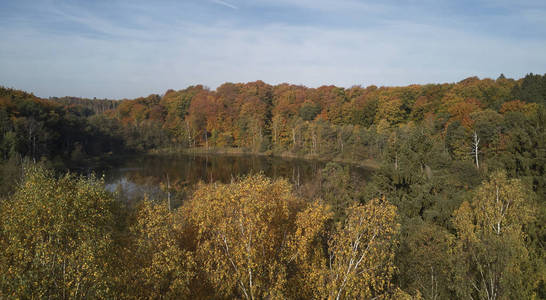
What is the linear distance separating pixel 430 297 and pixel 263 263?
5.70m

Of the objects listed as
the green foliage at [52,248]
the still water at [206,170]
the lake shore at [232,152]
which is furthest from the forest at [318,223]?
the still water at [206,170]

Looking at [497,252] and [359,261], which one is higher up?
[359,261]

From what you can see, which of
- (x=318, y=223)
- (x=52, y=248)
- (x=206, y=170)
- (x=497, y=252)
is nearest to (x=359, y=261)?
(x=318, y=223)

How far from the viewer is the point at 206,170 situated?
50781 mm

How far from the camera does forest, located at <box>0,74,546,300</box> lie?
7.75 m

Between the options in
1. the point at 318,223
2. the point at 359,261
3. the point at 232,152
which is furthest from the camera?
the point at 232,152

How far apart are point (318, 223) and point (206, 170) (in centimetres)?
4248

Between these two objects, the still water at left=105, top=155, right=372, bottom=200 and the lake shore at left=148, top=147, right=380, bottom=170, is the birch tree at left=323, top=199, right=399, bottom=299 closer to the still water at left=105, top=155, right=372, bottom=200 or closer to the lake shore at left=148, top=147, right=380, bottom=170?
the still water at left=105, top=155, right=372, bottom=200

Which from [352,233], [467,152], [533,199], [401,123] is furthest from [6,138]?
[401,123]

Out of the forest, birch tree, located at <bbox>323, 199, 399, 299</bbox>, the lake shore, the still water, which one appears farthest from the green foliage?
the lake shore

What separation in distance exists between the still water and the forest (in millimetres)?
7574

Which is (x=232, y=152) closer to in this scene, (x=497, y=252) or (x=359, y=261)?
(x=497, y=252)

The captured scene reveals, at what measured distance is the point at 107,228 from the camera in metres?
10.6

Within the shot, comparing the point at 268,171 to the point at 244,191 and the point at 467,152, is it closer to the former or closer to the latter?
the point at 467,152
